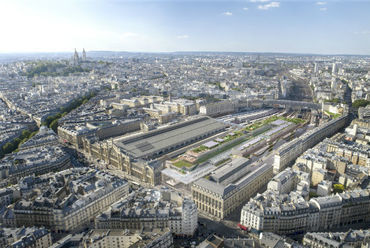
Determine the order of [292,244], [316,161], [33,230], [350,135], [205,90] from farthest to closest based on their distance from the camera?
[205,90] → [350,135] → [316,161] → [33,230] → [292,244]

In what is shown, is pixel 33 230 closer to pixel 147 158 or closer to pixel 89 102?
pixel 147 158

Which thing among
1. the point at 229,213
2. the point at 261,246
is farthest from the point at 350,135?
the point at 261,246

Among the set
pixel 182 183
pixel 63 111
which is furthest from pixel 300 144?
pixel 63 111

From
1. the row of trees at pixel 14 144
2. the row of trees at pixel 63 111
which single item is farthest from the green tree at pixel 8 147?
the row of trees at pixel 63 111

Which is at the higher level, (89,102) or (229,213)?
(89,102)

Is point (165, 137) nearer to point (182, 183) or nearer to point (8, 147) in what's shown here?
point (182, 183)

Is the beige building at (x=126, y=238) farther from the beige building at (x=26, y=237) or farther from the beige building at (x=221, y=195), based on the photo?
the beige building at (x=221, y=195)

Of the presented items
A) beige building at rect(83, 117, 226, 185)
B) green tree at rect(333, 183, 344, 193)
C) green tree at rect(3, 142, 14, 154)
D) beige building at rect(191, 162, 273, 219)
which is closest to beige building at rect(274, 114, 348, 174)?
beige building at rect(191, 162, 273, 219)
